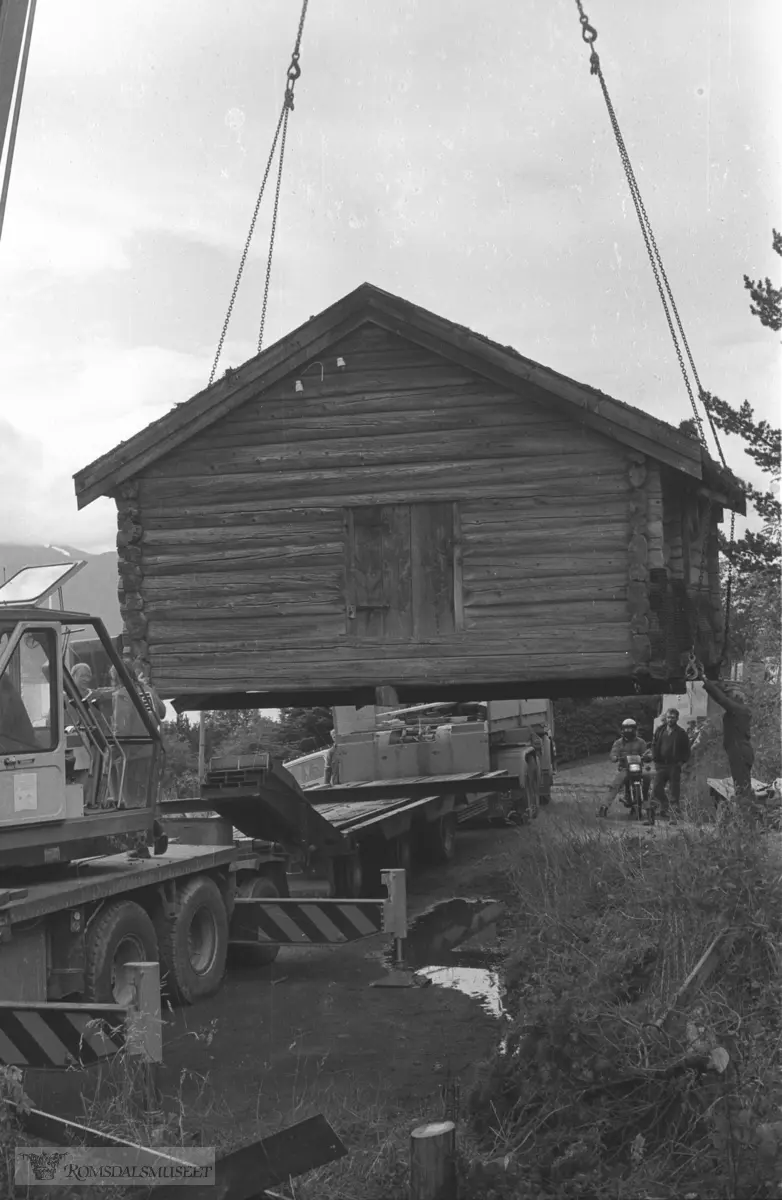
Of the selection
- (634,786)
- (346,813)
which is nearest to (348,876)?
(346,813)

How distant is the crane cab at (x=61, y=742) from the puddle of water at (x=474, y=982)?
278 centimetres

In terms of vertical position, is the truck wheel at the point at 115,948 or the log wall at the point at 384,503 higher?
the log wall at the point at 384,503

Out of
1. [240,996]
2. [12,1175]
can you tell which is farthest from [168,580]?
[12,1175]

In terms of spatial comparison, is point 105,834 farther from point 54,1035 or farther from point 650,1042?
point 650,1042

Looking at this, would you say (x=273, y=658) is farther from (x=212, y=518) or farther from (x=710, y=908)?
(x=710, y=908)

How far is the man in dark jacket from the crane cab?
11.3 meters

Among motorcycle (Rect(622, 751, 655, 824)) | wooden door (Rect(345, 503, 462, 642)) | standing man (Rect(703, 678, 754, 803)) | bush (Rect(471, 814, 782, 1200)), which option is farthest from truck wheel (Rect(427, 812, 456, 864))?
bush (Rect(471, 814, 782, 1200))

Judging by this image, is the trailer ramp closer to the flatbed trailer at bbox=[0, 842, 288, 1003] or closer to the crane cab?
the flatbed trailer at bbox=[0, 842, 288, 1003]

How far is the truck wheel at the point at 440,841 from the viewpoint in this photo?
18203 millimetres

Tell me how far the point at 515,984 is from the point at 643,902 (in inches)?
44.6

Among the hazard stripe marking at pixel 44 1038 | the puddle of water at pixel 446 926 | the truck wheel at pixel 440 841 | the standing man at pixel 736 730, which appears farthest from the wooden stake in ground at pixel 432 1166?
the truck wheel at pixel 440 841

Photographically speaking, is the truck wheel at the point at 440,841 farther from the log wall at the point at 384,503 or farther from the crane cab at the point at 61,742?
the crane cab at the point at 61,742

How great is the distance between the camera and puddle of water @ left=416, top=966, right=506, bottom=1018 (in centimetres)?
958

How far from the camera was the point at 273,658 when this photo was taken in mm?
13195
